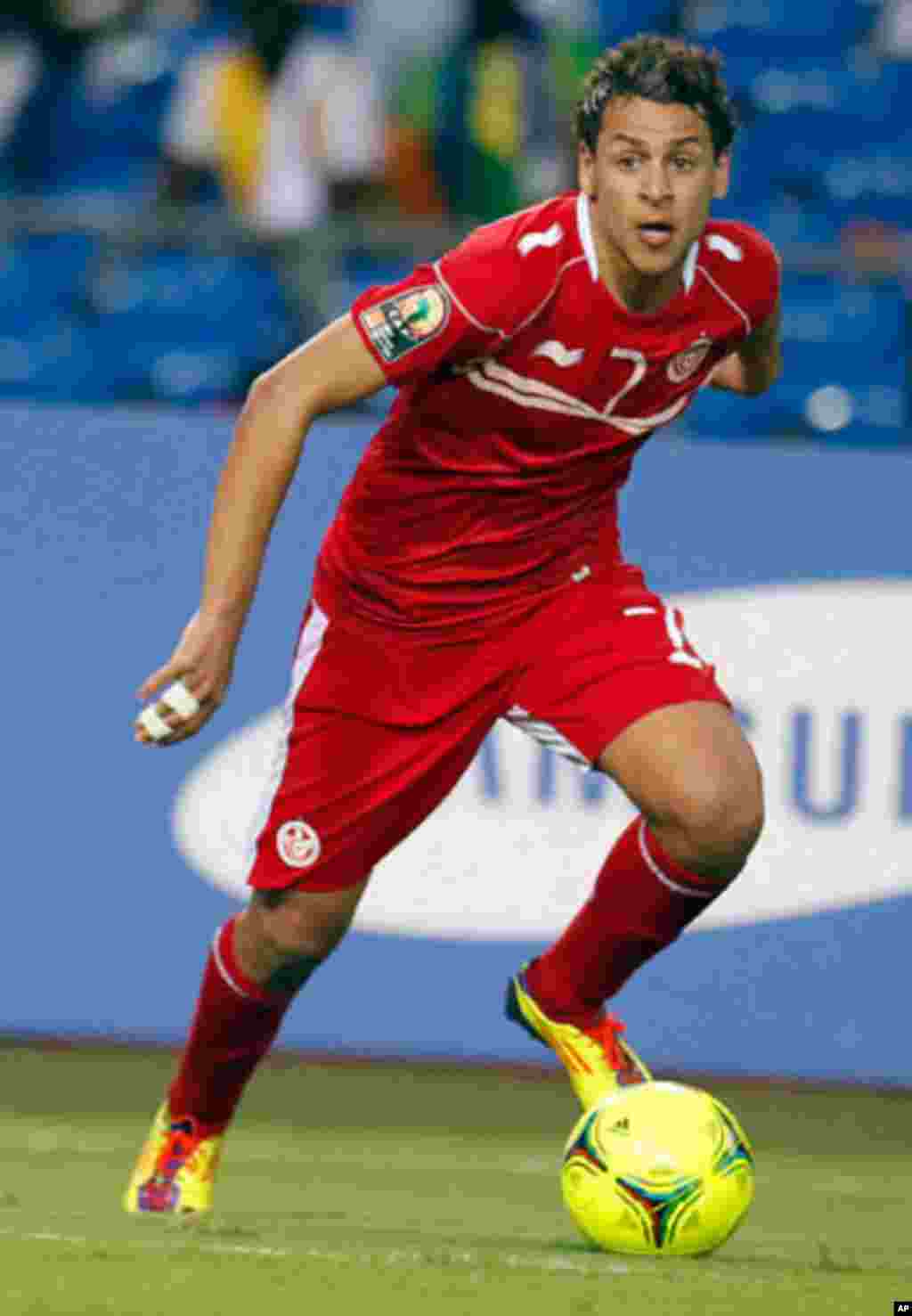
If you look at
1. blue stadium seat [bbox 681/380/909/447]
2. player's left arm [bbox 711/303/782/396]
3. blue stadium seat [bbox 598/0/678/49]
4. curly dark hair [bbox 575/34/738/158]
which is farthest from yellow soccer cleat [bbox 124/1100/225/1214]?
blue stadium seat [bbox 598/0/678/49]

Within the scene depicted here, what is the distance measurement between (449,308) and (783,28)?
535cm

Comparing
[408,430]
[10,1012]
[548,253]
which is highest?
[548,253]

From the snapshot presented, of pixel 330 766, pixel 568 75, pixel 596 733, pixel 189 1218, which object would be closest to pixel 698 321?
pixel 596 733

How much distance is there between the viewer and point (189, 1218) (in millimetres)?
4727

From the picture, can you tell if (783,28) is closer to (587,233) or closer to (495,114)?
(495,114)

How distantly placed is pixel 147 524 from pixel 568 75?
3.23 m

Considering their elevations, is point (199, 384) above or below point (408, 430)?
below

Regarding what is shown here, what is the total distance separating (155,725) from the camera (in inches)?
166

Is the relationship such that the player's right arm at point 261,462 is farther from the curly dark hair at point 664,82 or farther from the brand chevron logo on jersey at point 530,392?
the curly dark hair at point 664,82

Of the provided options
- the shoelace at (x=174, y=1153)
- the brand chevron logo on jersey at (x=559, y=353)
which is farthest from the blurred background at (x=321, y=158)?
the shoelace at (x=174, y=1153)

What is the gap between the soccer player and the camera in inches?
176

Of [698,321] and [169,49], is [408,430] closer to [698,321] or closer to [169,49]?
[698,321]

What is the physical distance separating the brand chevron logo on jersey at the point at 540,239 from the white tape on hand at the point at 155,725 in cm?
105

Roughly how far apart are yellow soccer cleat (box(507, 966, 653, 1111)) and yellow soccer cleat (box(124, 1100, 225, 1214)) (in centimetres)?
71
